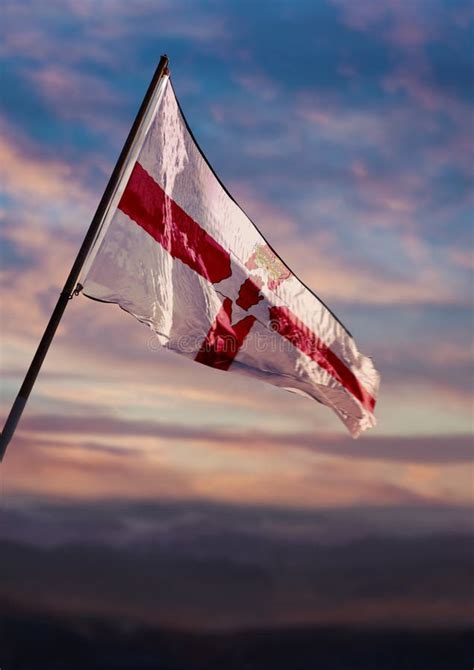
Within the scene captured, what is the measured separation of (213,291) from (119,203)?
2679 millimetres

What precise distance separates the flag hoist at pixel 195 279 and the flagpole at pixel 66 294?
2 centimetres

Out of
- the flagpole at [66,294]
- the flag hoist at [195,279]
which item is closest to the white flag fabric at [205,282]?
the flag hoist at [195,279]

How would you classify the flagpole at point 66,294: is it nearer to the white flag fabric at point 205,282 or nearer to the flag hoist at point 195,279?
the flag hoist at point 195,279

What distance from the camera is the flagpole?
42.9 ft

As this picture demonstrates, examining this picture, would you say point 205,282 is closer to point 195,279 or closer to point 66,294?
point 195,279

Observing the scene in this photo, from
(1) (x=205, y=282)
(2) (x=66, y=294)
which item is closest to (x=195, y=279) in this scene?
(1) (x=205, y=282)

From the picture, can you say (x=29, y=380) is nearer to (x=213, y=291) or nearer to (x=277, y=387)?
(x=213, y=291)

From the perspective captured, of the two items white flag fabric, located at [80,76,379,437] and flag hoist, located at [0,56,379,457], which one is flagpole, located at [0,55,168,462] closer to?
flag hoist, located at [0,56,379,457]

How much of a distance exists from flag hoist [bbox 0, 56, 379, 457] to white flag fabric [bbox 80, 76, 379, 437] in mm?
21

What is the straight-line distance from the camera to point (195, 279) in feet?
53.0

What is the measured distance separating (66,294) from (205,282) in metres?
3.53

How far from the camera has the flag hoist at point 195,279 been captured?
14.4 meters

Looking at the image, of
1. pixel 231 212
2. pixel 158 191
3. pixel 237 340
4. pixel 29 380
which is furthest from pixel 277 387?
pixel 29 380

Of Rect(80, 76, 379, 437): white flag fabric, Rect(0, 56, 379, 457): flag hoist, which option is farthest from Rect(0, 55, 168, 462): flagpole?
Rect(80, 76, 379, 437): white flag fabric
